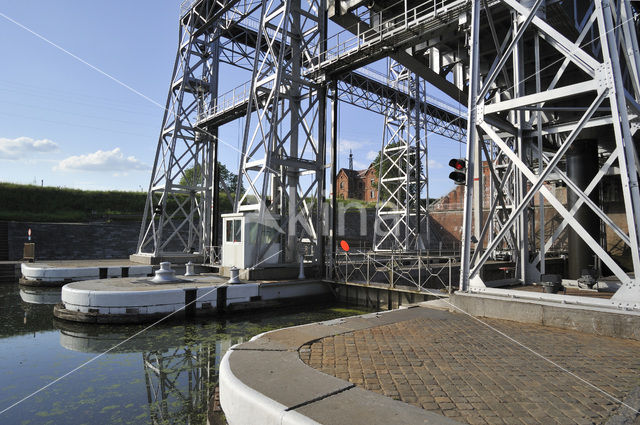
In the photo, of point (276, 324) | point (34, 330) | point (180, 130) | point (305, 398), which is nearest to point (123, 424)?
point (305, 398)

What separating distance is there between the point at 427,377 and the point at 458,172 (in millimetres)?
6195

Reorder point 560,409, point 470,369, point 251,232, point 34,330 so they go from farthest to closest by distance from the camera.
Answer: point 251,232
point 34,330
point 470,369
point 560,409

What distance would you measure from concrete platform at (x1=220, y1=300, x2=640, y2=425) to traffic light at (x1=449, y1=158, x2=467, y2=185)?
3.80m

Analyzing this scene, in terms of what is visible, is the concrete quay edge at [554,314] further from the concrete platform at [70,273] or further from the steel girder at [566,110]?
the concrete platform at [70,273]

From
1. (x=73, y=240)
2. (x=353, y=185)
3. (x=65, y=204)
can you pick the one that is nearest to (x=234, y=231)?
(x=73, y=240)

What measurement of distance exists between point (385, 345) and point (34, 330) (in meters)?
10.2

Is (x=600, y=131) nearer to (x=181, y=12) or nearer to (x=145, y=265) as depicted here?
(x=145, y=265)

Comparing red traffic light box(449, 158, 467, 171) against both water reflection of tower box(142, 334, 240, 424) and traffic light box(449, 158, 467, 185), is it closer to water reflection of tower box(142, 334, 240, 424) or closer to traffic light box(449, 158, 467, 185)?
traffic light box(449, 158, 467, 185)

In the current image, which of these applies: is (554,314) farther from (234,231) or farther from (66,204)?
(66,204)

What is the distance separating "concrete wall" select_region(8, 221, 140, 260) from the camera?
2623cm

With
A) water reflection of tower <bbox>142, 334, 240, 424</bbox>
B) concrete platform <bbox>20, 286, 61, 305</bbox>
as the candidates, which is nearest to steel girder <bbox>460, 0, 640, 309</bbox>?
water reflection of tower <bbox>142, 334, 240, 424</bbox>

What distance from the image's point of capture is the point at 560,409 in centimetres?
352

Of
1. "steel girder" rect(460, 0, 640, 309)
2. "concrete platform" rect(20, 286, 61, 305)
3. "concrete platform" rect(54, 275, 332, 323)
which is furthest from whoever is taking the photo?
"concrete platform" rect(20, 286, 61, 305)

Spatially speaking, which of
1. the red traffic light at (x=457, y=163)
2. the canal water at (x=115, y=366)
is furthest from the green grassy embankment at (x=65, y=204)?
the red traffic light at (x=457, y=163)
